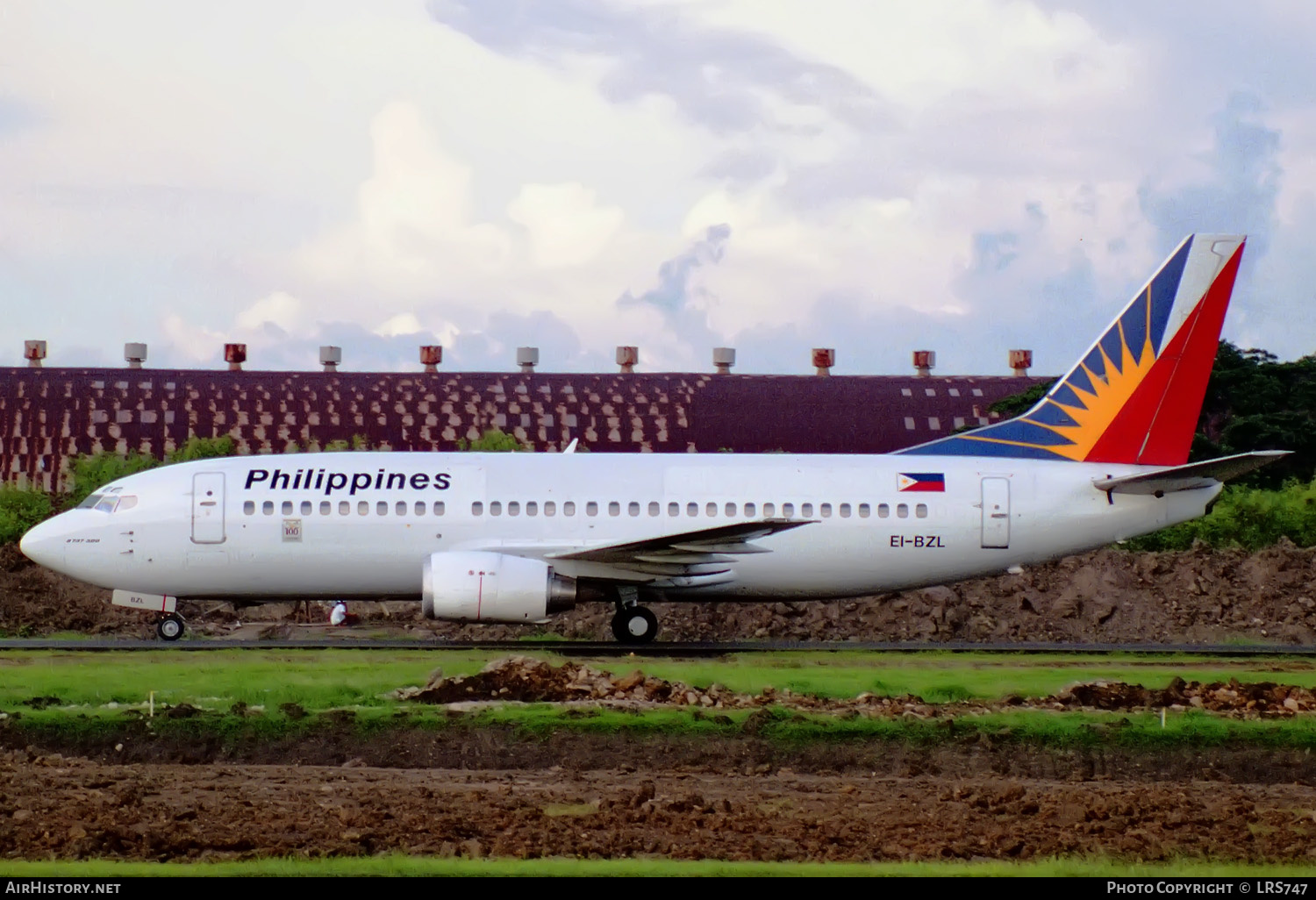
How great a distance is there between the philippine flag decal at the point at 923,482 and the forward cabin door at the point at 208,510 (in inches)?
441

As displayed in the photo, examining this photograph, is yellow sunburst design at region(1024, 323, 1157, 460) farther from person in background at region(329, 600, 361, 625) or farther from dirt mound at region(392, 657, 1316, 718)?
person in background at region(329, 600, 361, 625)

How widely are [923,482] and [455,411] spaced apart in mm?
25453

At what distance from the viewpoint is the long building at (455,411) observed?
48906 mm

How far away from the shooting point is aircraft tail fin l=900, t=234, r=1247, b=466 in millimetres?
28328

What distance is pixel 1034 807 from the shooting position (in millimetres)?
13461

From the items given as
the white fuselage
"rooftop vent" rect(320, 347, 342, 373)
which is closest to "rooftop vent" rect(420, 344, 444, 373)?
"rooftop vent" rect(320, 347, 342, 373)

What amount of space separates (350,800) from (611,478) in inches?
562

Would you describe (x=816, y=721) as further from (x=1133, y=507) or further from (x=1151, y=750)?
(x=1133, y=507)

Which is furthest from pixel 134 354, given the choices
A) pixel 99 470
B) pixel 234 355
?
pixel 99 470

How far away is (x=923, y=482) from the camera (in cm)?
2795

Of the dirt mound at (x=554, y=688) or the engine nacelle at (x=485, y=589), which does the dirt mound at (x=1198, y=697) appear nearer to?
the dirt mound at (x=554, y=688)

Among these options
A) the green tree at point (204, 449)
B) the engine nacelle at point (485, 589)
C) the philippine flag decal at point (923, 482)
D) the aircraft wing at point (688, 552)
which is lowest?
the engine nacelle at point (485, 589)

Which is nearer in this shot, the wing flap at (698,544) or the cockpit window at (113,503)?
the wing flap at (698,544)

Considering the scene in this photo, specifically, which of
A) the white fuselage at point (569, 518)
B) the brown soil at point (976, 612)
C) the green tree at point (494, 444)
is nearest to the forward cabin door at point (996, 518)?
the white fuselage at point (569, 518)
